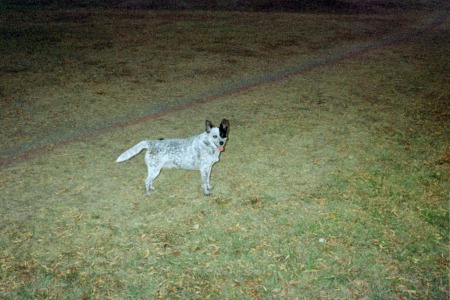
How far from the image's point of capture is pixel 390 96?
42.2 ft

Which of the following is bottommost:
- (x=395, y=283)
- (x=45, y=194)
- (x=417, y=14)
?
(x=395, y=283)

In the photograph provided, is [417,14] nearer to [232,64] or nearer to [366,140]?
[232,64]

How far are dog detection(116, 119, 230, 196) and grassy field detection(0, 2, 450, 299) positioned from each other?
0.56m

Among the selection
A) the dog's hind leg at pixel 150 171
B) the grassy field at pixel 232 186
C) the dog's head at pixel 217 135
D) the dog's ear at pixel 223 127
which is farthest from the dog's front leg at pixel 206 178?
the dog's hind leg at pixel 150 171

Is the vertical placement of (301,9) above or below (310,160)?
above

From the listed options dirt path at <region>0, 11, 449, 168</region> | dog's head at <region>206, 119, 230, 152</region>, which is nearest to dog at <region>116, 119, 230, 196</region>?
dog's head at <region>206, 119, 230, 152</region>

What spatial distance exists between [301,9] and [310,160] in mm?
32403

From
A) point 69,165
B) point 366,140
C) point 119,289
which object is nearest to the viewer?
point 119,289

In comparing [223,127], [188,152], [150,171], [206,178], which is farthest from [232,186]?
[150,171]

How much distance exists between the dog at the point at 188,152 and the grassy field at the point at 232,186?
559mm

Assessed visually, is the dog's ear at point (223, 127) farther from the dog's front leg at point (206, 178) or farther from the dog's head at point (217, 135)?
the dog's front leg at point (206, 178)

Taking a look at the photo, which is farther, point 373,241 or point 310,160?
point 310,160

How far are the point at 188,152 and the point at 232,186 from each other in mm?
1321

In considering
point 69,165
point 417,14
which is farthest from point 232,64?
point 417,14
